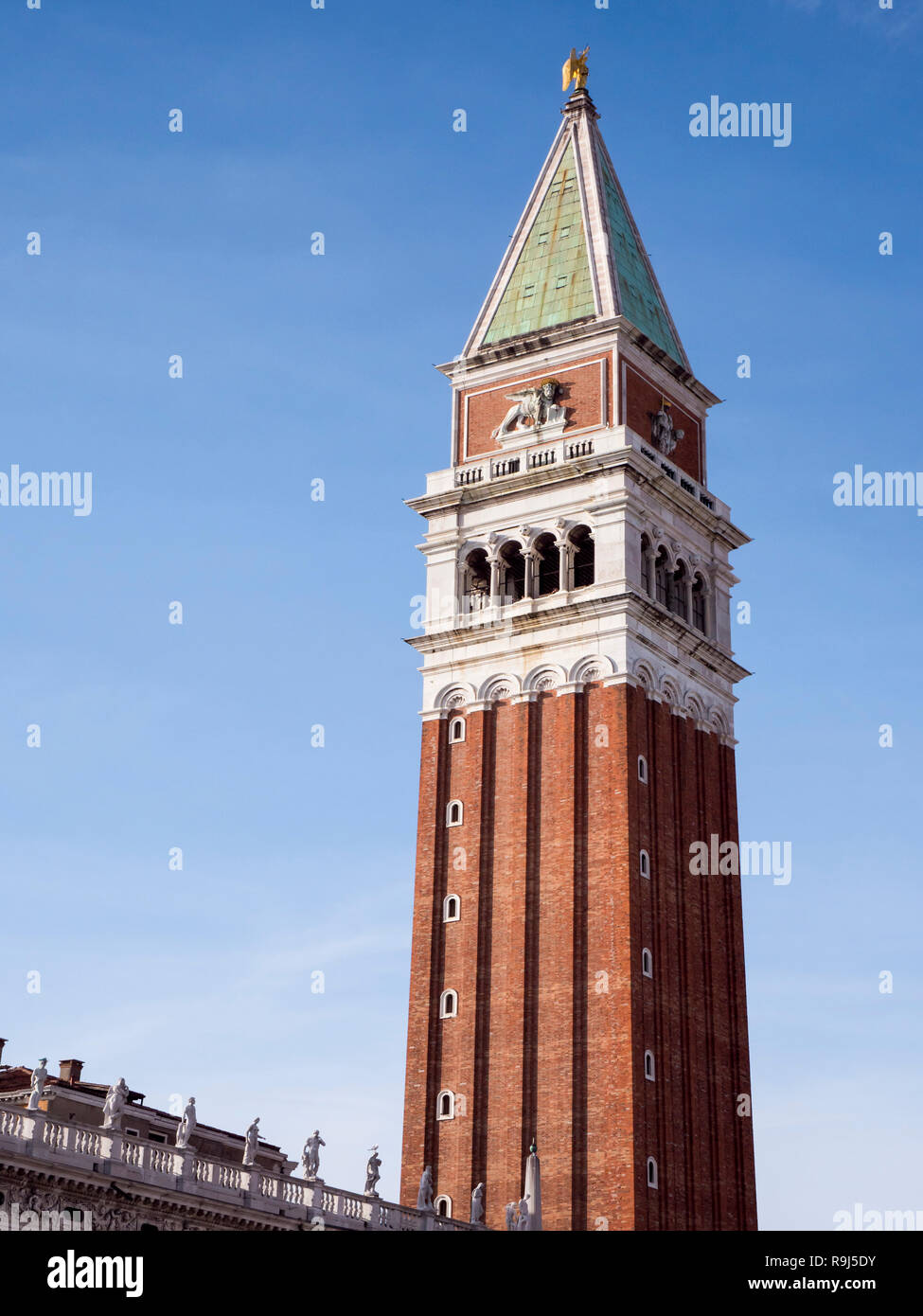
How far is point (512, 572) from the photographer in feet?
243

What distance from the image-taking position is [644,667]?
70.5 m

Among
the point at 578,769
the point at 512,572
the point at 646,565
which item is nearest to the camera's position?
the point at 578,769

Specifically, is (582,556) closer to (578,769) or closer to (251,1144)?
(578,769)

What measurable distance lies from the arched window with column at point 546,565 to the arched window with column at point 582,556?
0.68m

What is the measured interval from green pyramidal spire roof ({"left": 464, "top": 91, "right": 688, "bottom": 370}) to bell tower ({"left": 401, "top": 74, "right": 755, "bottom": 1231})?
15 centimetres

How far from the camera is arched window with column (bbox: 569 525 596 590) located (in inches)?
2842

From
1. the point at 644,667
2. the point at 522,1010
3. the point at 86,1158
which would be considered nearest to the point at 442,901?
the point at 522,1010

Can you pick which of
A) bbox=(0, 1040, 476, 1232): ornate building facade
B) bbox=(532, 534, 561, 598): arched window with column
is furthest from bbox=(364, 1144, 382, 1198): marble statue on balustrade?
bbox=(532, 534, 561, 598): arched window with column

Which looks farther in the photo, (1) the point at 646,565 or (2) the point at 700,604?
(2) the point at 700,604

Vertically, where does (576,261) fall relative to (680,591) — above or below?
above

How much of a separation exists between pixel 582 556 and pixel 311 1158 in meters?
29.3

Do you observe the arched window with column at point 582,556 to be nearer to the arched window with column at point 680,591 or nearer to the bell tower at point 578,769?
the bell tower at point 578,769

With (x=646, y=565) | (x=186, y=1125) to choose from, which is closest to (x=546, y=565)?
(x=646, y=565)
